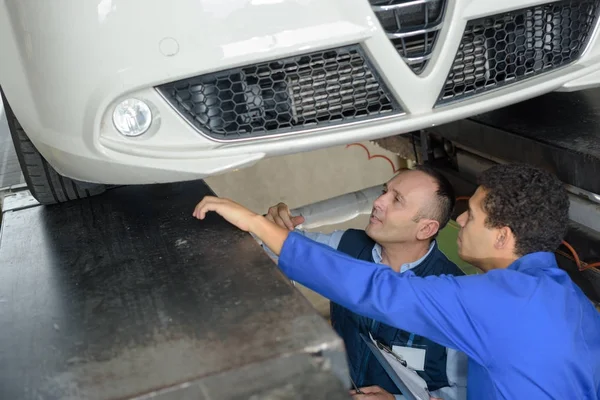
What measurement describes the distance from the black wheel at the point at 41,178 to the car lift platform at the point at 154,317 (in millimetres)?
135

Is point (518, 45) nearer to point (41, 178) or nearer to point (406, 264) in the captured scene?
point (406, 264)

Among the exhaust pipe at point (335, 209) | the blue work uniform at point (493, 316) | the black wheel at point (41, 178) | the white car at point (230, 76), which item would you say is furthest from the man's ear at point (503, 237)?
the black wheel at point (41, 178)

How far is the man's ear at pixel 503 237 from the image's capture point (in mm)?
1487

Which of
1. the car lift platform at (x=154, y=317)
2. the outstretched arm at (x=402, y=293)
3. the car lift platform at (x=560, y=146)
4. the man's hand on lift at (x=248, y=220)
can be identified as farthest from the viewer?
the car lift platform at (x=560, y=146)

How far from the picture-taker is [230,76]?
1.47m

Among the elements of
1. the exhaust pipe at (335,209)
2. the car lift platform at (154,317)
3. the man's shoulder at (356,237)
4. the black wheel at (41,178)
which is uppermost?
the black wheel at (41,178)

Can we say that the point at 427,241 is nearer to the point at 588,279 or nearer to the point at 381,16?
the point at 588,279

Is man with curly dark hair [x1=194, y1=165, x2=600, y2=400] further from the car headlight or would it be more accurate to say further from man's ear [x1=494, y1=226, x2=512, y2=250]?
the car headlight

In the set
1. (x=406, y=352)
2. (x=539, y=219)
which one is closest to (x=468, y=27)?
(x=539, y=219)

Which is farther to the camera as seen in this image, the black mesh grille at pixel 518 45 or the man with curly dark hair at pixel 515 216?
the black mesh grille at pixel 518 45

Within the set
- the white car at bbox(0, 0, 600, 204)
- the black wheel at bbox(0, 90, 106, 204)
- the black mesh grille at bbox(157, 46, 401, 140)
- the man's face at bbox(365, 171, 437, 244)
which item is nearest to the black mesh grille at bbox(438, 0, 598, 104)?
the white car at bbox(0, 0, 600, 204)

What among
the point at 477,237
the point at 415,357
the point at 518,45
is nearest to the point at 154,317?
the point at 477,237

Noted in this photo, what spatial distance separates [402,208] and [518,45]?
547 millimetres

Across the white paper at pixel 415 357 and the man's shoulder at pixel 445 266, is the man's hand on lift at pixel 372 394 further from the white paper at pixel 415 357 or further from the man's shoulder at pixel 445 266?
the man's shoulder at pixel 445 266
